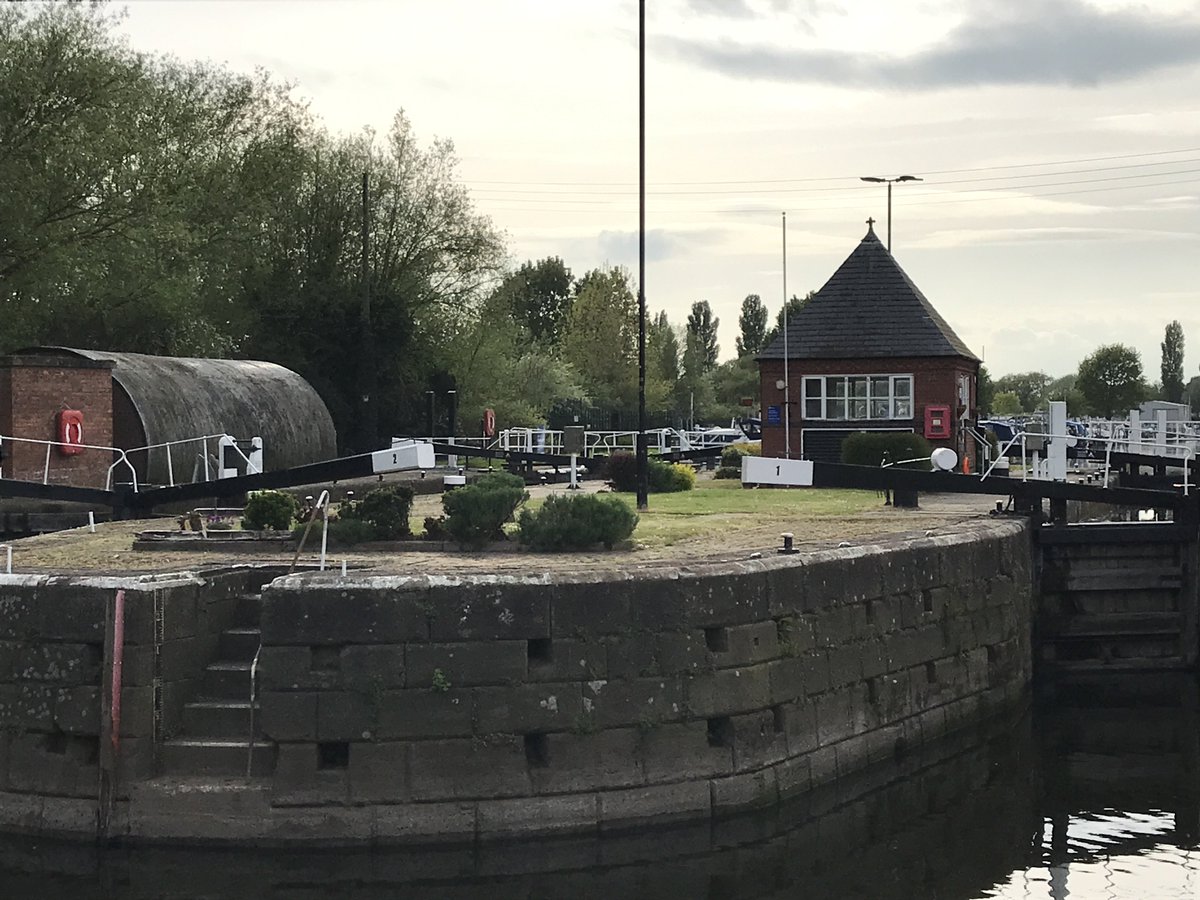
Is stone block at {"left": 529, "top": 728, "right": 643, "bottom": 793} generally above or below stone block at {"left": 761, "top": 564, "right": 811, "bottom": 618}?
below

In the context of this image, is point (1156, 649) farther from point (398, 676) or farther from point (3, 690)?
point (3, 690)

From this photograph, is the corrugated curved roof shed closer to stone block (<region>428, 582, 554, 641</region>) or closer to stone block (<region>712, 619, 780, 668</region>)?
stone block (<region>428, 582, 554, 641</region>)

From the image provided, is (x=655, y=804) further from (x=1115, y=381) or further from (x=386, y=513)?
(x=1115, y=381)

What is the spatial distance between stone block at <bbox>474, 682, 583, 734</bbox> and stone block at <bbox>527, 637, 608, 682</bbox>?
0.07 metres

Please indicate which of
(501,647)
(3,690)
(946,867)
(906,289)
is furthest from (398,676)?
(906,289)

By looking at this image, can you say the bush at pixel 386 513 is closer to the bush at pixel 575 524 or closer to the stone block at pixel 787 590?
the bush at pixel 575 524

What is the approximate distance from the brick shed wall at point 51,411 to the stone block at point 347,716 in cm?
1189

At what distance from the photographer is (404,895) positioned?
1212 centimetres

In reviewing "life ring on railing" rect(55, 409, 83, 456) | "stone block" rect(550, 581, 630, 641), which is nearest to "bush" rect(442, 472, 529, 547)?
"stone block" rect(550, 581, 630, 641)

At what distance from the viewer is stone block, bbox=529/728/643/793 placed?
524 inches

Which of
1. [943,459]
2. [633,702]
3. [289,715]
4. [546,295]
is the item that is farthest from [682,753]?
[546,295]

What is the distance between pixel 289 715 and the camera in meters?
12.9

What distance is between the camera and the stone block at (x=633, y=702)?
1348 cm

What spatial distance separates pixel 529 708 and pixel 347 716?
156 centimetres
